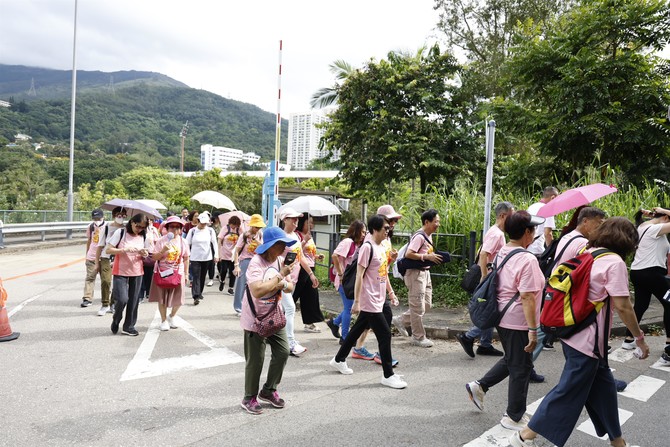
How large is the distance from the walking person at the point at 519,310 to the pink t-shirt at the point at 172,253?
457 cm

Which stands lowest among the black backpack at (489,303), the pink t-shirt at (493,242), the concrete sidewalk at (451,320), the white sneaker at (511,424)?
the white sneaker at (511,424)

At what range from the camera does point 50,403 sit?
4.19m

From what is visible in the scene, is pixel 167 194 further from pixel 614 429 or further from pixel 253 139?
pixel 253 139

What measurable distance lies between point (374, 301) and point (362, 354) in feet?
3.69

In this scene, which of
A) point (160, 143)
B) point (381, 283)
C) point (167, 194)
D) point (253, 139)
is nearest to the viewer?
point (381, 283)

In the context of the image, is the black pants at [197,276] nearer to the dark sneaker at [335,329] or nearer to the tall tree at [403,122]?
the dark sneaker at [335,329]

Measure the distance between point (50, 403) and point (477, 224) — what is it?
23.7 ft

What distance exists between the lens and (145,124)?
5271 inches

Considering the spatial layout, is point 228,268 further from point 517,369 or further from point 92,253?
point 517,369

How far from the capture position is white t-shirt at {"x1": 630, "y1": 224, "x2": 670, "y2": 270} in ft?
17.7

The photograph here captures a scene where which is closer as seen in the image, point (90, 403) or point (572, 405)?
point (572, 405)

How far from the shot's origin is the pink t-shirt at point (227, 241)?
9.78m

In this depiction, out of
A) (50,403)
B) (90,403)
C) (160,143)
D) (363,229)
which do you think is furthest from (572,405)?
(160,143)

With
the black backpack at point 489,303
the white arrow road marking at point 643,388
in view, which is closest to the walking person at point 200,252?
the black backpack at point 489,303
